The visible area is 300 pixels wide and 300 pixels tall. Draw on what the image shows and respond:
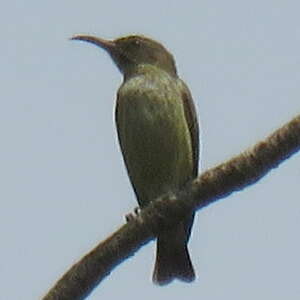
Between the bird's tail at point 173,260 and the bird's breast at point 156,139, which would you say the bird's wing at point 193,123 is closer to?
the bird's breast at point 156,139

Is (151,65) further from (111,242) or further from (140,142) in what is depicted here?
(111,242)

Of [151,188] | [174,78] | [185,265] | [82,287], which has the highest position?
[174,78]

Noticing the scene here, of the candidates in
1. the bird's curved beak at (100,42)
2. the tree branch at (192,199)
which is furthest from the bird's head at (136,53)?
the tree branch at (192,199)

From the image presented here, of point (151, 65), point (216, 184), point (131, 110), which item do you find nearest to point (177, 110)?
point (131, 110)

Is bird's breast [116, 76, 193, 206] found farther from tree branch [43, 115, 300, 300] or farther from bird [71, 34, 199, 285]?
tree branch [43, 115, 300, 300]

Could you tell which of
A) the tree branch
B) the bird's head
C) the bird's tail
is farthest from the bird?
the tree branch

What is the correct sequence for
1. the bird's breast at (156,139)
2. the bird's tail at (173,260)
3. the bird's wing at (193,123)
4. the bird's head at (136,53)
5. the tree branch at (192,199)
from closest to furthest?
the tree branch at (192,199) → the bird's tail at (173,260) → the bird's breast at (156,139) → the bird's wing at (193,123) → the bird's head at (136,53)

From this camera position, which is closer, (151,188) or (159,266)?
(159,266)
